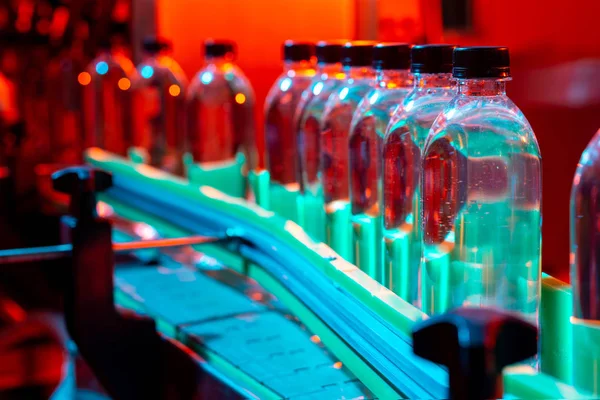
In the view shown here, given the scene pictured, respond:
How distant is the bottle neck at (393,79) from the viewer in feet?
2.62

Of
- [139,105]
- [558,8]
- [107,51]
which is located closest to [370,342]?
[558,8]

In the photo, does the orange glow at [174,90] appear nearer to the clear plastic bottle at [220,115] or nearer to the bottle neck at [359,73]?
the clear plastic bottle at [220,115]

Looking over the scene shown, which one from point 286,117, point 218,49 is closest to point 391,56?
point 286,117

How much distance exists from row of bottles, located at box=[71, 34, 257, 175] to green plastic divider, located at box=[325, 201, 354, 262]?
17.5 inches

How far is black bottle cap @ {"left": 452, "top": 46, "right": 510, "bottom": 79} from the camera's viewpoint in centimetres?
58

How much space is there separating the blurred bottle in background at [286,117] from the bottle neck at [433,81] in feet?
1.12

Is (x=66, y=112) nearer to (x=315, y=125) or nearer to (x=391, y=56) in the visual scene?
(x=315, y=125)

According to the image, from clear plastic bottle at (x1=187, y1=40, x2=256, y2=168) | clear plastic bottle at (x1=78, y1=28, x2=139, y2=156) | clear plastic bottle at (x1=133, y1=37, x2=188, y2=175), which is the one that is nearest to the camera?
clear plastic bottle at (x1=187, y1=40, x2=256, y2=168)

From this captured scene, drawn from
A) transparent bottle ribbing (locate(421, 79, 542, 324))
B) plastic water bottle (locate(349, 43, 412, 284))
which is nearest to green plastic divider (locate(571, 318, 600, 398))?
transparent bottle ribbing (locate(421, 79, 542, 324))

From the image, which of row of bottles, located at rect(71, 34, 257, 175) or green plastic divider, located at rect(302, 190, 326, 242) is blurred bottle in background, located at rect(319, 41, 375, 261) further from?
row of bottles, located at rect(71, 34, 257, 175)

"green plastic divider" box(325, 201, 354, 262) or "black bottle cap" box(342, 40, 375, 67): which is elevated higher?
"black bottle cap" box(342, 40, 375, 67)

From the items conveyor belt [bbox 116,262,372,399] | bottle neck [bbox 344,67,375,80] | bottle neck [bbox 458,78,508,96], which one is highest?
bottle neck [bbox 344,67,375,80]

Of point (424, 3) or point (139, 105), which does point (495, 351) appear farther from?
point (139, 105)

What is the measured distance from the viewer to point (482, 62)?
0.58 metres
